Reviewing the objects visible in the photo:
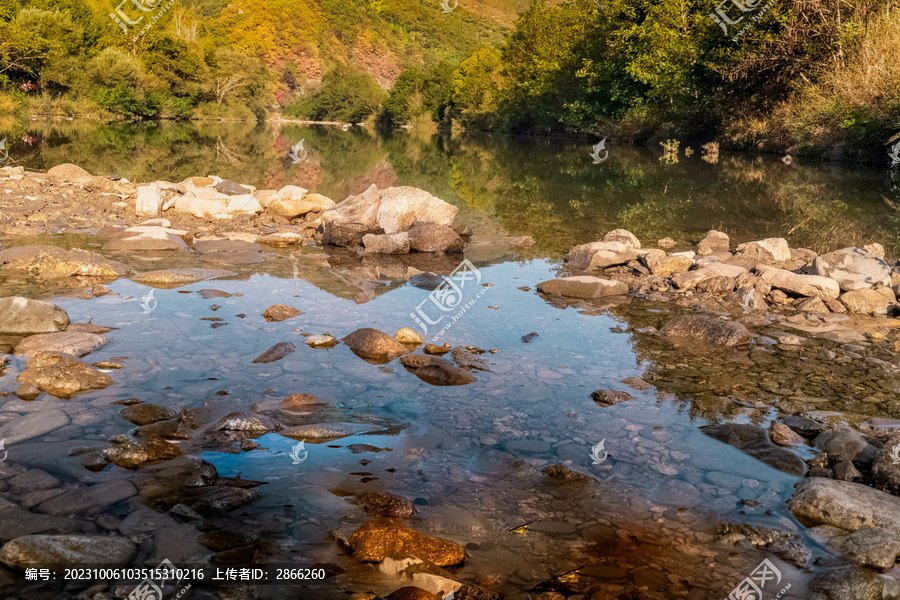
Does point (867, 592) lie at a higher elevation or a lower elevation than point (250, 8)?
lower

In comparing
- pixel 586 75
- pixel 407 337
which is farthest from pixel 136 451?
pixel 586 75

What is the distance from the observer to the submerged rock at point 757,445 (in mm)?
5113

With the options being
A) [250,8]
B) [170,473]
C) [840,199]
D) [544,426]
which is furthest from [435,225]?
[250,8]

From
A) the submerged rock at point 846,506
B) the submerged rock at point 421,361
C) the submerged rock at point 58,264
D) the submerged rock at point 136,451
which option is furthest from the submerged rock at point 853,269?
the submerged rock at point 58,264

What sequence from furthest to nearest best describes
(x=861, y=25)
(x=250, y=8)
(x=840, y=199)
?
(x=250, y=8)
(x=861, y=25)
(x=840, y=199)

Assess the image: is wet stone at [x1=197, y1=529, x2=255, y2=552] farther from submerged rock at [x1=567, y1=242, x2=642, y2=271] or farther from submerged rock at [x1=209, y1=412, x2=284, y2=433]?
submerged rock at [x1=567, y1=242, x2=642, y2=271]

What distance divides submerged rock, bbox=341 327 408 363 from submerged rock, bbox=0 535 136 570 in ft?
12.3

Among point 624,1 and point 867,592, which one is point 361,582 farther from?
point 624,1

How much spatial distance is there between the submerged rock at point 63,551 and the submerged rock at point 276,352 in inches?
130

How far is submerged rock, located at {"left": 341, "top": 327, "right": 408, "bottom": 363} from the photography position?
23.6 ft

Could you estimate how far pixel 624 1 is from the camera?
49688mm

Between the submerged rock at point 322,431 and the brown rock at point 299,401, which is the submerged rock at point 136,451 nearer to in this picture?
the submerged rock at point 322,431

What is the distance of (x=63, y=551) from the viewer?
345 cm

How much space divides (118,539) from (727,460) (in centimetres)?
431
